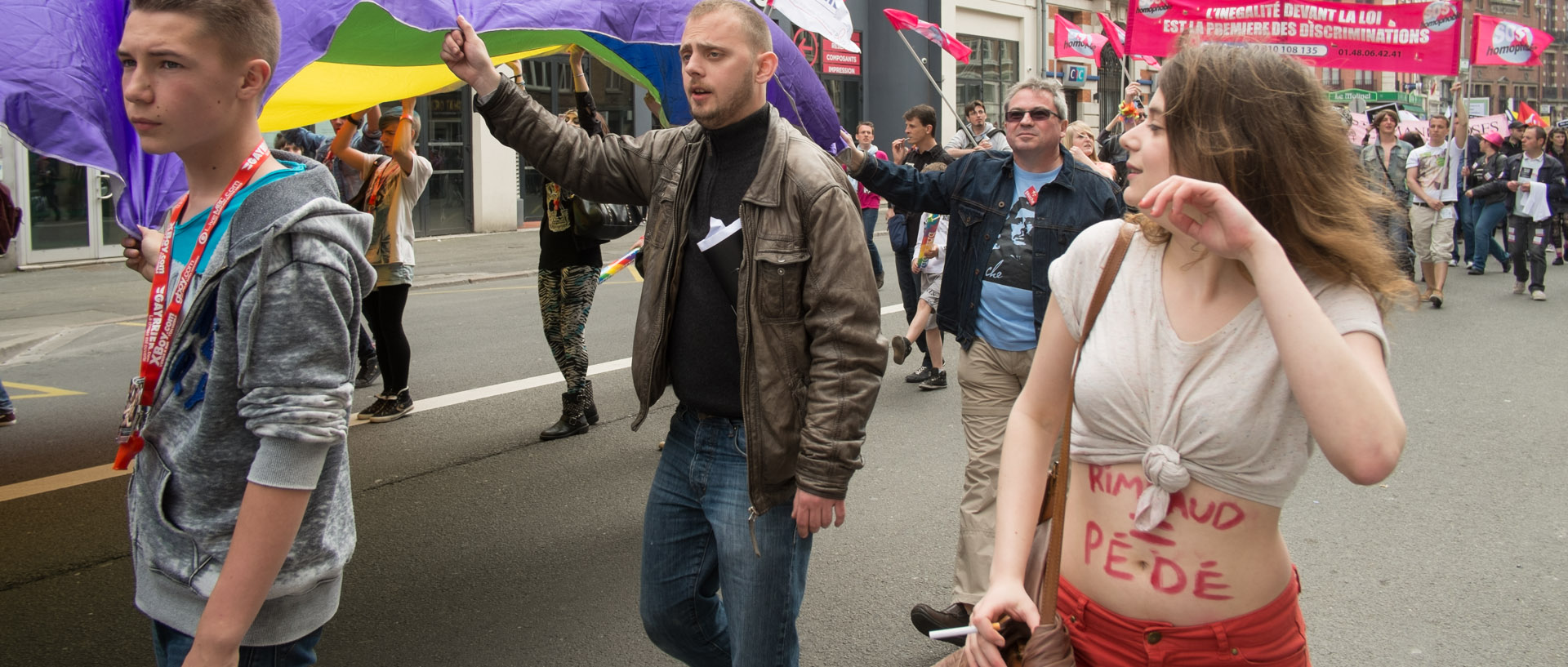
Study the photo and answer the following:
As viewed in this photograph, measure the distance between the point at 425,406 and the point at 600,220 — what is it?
2.07m

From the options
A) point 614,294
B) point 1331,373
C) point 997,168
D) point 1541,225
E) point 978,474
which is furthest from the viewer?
point 1541,225

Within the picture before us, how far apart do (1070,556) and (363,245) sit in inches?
52.3

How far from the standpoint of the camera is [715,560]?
287 cm

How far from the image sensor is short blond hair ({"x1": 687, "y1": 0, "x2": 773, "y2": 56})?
2.79m

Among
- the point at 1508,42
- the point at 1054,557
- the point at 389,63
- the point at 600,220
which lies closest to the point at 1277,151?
the point at 1054,557

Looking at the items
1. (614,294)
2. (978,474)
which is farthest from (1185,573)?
(614,294)

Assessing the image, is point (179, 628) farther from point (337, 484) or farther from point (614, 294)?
point (614, 294)

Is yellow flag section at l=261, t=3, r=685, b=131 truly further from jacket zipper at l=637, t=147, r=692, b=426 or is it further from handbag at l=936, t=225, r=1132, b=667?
handbag at l=936, t=225, r=1132, b=667

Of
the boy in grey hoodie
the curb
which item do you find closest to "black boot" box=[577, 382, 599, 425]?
the boy in grey hoodie

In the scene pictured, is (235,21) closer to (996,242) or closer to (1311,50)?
(996,242)

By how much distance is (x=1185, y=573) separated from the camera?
1916 millimetres

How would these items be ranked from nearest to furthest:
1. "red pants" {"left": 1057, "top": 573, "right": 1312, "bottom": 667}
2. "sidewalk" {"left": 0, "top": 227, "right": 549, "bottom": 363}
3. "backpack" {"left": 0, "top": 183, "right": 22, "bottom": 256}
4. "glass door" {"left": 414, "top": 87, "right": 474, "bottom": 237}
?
"red pants" {"left": 1057, "top": 573, "right": 1312, "bottom": 667}
"backpack" {"left": 0, "top": 183, "right": 22, "bottom": 256}
"sidewalk" {"left": 0, "top": 227, "right": 549, "bottom": 363}
"glass door" {"left": 414, "top": 87, "right": 474, "bottom": 237}

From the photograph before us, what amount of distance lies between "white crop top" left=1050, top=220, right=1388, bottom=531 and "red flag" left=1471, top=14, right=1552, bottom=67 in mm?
21768

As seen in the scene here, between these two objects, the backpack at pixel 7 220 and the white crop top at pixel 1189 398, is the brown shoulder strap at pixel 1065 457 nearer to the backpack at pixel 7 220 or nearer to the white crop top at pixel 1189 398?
the white crop top at pixel 1189 398
